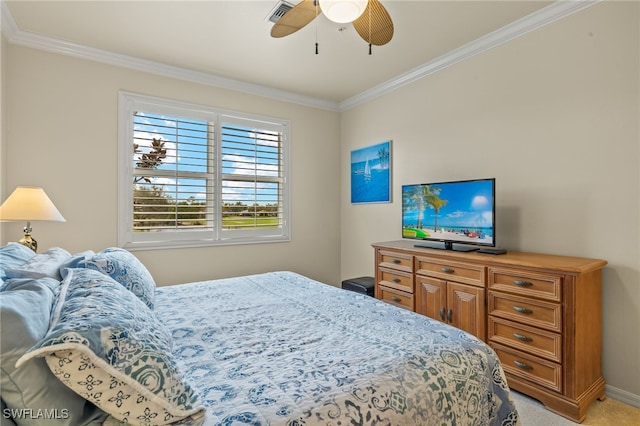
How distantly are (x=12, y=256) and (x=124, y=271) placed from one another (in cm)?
45

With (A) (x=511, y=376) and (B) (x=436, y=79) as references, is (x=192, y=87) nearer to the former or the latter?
(B) (x=436, y=79)

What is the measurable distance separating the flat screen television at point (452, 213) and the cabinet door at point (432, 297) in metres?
0.34

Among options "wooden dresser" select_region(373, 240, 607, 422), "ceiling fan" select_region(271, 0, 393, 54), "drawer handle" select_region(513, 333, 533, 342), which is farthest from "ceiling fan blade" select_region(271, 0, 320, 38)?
"drawer handle" select_region(513, 333, 533, 342)

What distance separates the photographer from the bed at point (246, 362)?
0.84 m

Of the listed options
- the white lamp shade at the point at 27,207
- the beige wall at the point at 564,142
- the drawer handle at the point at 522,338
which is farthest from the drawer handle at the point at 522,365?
the white lamp shade at the point at 27,207

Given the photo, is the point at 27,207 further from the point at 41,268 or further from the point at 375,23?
the point at 375,23

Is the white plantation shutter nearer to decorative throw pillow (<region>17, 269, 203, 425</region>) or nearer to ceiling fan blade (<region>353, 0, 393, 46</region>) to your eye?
ceiling fan blade (<region>353, 0, 393, 46</region>)

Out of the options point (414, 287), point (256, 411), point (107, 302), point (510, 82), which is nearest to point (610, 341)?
point (414, 287)

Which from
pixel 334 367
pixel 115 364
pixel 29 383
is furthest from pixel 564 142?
pixel 29 383

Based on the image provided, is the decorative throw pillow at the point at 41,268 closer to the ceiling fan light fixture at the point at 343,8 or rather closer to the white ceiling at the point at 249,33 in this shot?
the ceiling fan light fixture at the point at 343,8

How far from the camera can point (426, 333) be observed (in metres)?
1.46

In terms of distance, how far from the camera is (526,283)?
2105 mm

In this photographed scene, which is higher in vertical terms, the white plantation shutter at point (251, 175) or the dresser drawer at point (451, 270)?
the white plantation shutter at point (251, 175)

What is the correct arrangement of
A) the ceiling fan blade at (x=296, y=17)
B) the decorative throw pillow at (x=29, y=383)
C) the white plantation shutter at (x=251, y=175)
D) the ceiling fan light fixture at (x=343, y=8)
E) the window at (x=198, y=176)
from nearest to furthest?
the decorative throw pillow at (x=29, y=383)
the ceiling fan light fixture at (x=343, y=8)
the ceiling fan blade at (x=296, y=17)
the window at (x=198, y=176)
the white plantation shutter at (x=251, y=175)
